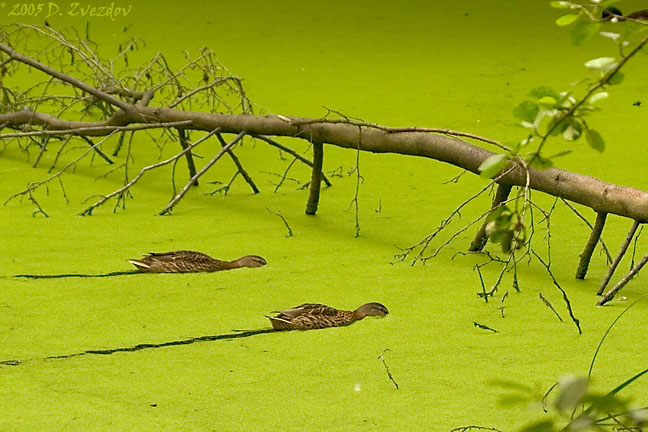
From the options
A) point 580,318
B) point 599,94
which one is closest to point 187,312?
point 580,318

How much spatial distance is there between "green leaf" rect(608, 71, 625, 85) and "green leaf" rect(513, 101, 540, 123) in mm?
68

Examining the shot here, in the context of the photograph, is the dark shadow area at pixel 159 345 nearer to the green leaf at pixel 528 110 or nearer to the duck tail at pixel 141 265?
the duck tail at pixel 141 265

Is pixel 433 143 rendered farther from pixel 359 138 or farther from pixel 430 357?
pixel 430 357

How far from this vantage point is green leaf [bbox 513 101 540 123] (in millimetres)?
860

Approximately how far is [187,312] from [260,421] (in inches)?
29.6

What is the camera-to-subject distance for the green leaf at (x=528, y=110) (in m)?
0.86

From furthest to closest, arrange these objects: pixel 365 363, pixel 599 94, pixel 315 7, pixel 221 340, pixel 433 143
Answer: pixel 315 7
pixel 433 143
pixel 221 340
pixel 365 363
pixel 599 94

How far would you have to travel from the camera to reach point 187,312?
272 centimetres

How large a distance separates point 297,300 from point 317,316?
0.83 feet

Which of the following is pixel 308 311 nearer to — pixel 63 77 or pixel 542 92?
pixel 542 92

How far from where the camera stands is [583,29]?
0.85m

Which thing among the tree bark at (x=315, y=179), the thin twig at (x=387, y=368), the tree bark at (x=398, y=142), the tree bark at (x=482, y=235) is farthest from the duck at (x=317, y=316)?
the tree bark at (x=315, y=179)

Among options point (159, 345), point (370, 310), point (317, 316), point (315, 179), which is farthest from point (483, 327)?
point (315, 179)

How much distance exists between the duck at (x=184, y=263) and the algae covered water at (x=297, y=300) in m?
0.04
